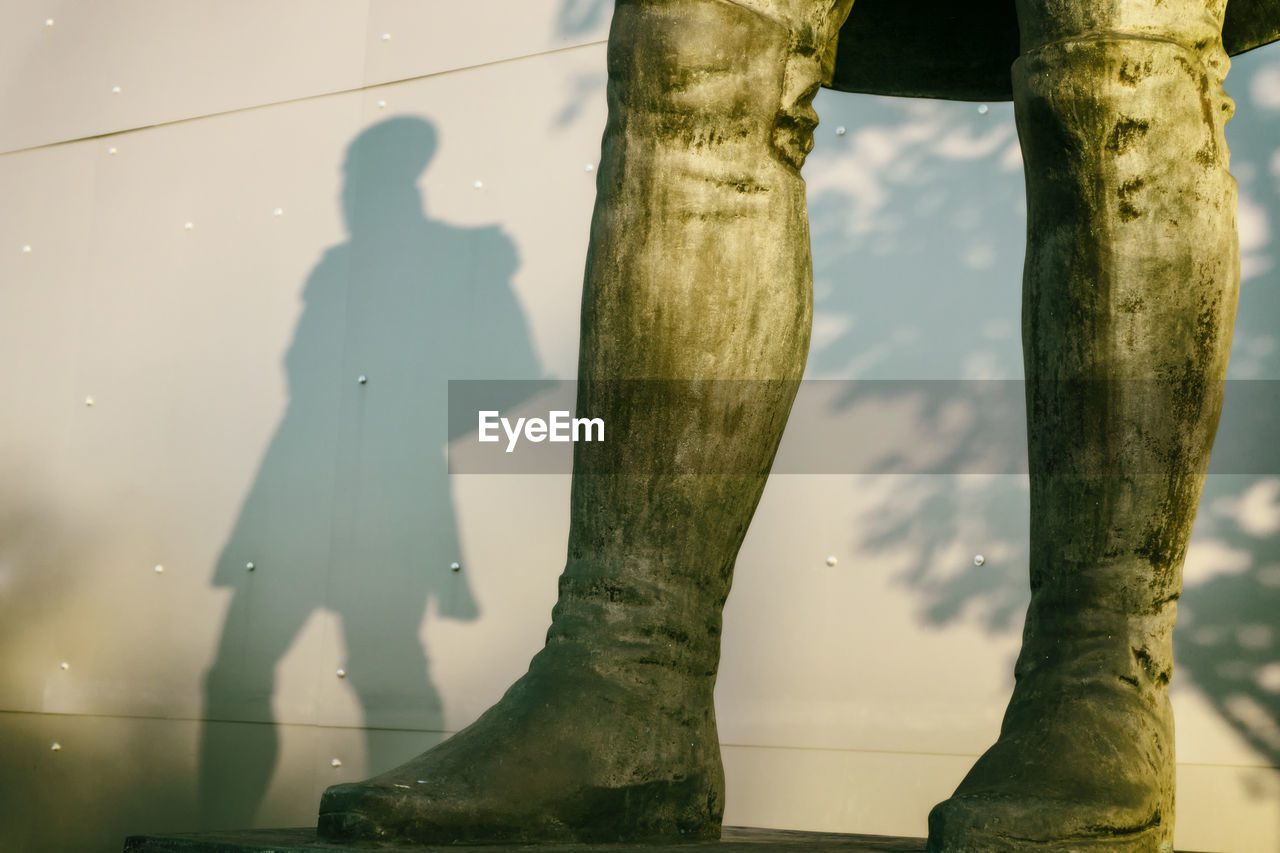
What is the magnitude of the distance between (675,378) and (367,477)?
8.06 feet

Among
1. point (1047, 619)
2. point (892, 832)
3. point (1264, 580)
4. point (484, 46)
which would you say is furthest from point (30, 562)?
point (1047, 619)

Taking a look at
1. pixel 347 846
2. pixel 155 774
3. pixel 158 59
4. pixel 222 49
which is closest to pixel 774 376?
pixel 347 846

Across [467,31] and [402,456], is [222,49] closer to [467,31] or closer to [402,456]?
[467,31]

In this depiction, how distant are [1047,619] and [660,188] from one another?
0.39 m

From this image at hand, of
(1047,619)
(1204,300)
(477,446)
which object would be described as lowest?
(1047,619)

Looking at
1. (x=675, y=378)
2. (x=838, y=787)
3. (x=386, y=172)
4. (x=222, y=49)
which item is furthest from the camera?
(x=222, y=49)

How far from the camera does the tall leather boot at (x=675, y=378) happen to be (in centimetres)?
77

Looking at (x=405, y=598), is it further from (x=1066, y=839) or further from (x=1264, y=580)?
(x=1066, y=839)

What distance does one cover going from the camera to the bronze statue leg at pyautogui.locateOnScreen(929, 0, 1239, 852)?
817mm

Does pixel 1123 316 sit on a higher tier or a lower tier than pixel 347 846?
higher

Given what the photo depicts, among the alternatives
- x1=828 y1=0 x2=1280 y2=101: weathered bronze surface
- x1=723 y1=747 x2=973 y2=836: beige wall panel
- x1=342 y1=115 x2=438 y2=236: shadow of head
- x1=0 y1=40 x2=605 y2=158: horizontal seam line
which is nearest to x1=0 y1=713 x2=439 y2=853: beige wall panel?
x1=723 y1=747 x2=973 y2=836: beige wall panel

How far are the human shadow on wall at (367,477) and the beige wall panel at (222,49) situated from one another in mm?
235

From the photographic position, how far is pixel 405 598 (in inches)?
118

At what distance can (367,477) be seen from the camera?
3139 mm
